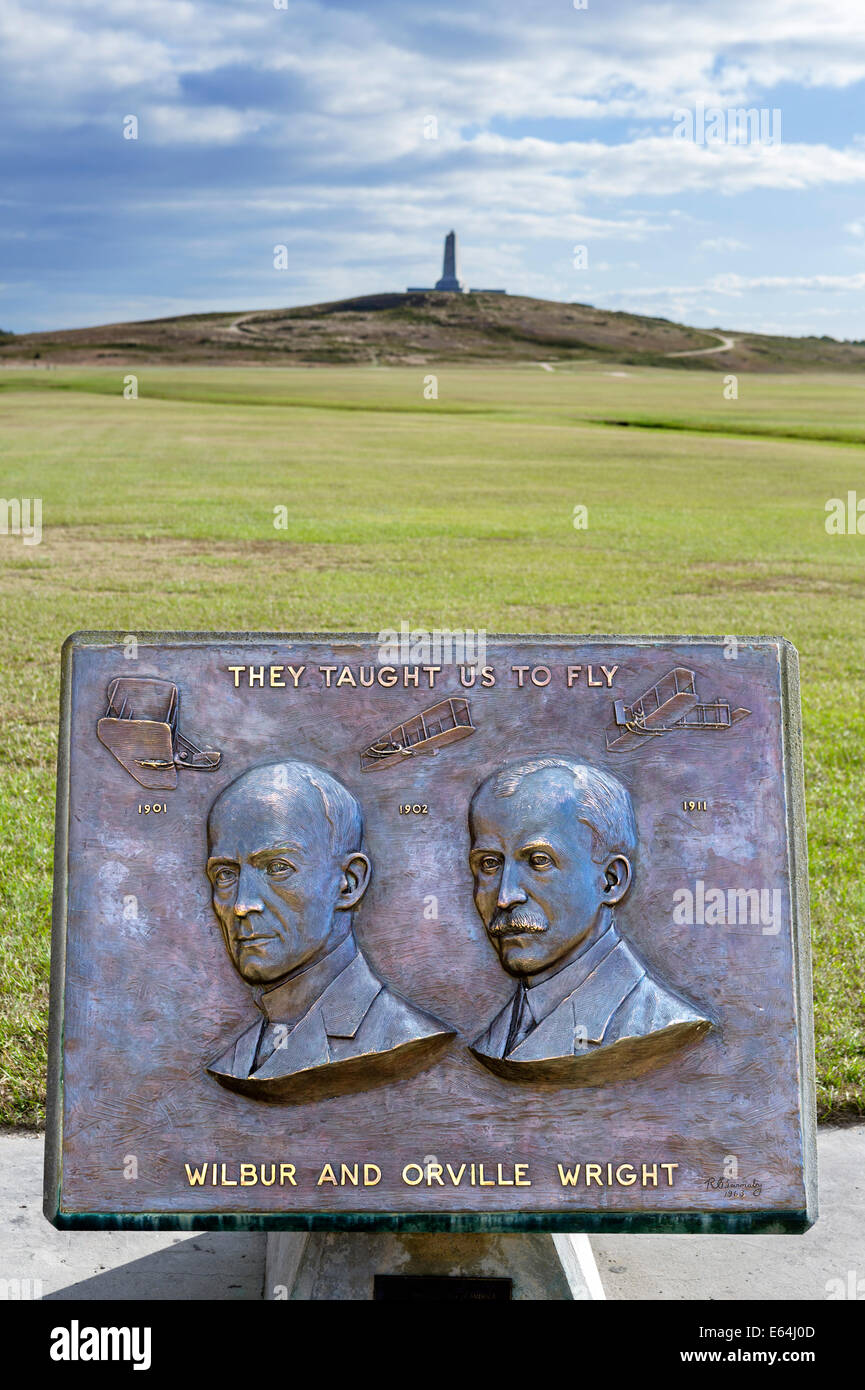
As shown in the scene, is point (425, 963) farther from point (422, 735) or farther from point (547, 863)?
point (422, 735)

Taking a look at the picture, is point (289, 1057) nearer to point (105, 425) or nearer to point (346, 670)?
point (346, 670)

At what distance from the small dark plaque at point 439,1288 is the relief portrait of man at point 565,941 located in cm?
60

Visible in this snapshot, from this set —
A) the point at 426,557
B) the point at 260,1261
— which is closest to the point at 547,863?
the point at 260,1261

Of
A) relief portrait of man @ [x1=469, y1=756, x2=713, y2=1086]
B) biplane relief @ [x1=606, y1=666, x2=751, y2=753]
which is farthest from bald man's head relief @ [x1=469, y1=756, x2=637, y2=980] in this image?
biplane relief @ [x1=606, y1=666, x2=751, y2=753]

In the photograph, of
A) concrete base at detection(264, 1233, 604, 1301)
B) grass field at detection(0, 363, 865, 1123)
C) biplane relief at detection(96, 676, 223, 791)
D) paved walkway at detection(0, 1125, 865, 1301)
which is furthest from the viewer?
grass field at detection(0, 363, 865, 1123)

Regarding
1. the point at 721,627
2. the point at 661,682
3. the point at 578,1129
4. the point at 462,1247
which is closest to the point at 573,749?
the point at 661,682

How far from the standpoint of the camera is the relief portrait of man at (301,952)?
2.85 metres

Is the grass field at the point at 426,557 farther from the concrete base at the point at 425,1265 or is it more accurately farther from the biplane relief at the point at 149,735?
the biplane relief at the point at 149,735

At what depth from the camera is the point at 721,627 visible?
1158 cm

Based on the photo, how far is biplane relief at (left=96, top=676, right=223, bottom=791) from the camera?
9.89 ft

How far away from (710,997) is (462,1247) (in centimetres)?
84
